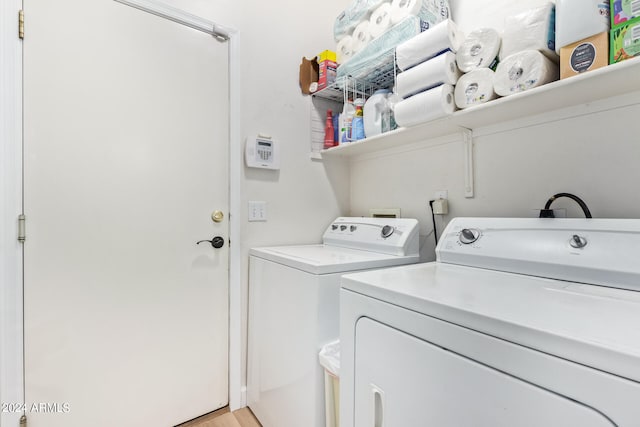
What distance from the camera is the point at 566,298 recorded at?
0.74m

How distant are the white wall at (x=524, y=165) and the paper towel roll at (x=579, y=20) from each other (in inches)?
12.3

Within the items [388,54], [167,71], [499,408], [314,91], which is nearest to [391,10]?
[388,54]

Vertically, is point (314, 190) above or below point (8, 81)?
below

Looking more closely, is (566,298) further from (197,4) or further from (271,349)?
(197,4)

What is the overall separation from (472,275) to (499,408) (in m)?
0.50

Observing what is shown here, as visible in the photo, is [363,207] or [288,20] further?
[363,207]

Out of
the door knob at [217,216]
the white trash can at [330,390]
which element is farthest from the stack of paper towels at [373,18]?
the white trash can at [330,390]

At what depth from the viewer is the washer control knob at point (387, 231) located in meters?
1.55

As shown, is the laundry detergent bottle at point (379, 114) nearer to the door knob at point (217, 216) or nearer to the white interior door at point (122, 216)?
the white interior door at point (122, 216)

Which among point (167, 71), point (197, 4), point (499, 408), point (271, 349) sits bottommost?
point (271, 349)

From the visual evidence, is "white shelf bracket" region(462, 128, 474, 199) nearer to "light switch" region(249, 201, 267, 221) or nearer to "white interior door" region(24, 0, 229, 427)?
"light switch" region(249, 201, 267, 221)

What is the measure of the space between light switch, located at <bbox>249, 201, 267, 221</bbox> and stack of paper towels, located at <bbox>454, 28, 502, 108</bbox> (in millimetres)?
1204

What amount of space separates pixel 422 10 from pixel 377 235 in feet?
3.76

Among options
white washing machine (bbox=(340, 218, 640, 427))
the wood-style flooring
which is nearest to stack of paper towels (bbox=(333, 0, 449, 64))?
white washing machine (bbox=(340, 218, 640, 427))
